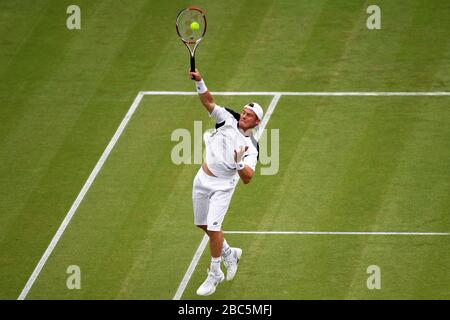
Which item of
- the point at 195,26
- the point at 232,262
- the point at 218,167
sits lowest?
the point at 232,262

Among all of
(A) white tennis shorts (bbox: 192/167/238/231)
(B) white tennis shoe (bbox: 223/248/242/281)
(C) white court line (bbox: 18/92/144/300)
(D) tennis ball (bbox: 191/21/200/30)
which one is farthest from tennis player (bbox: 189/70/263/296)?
(C) white court line (bbox: 18/92/144/300)

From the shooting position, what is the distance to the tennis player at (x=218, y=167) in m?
15.8

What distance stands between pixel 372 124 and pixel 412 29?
12.0ft

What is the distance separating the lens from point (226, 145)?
15.9m

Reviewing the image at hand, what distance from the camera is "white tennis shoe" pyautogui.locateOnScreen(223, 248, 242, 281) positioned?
54.1 ft

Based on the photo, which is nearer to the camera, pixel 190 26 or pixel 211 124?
pixel 190 26

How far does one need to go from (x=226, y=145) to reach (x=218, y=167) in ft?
1.15

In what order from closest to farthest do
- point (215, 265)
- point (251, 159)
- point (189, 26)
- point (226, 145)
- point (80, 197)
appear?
point (251, 159) → point (226, 145) → point (215, 265) → point (189, 26) → point (80, 197)

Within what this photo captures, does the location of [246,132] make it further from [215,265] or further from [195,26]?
[215,265]

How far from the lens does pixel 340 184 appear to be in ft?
62.1

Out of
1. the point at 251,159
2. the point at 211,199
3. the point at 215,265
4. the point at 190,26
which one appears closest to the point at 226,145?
the point at 251,159

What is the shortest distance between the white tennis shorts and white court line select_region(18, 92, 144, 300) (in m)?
2.76

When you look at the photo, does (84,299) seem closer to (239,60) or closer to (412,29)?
(239,60)

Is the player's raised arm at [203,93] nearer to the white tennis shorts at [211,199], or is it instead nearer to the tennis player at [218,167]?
the tennis player at [218,167]
